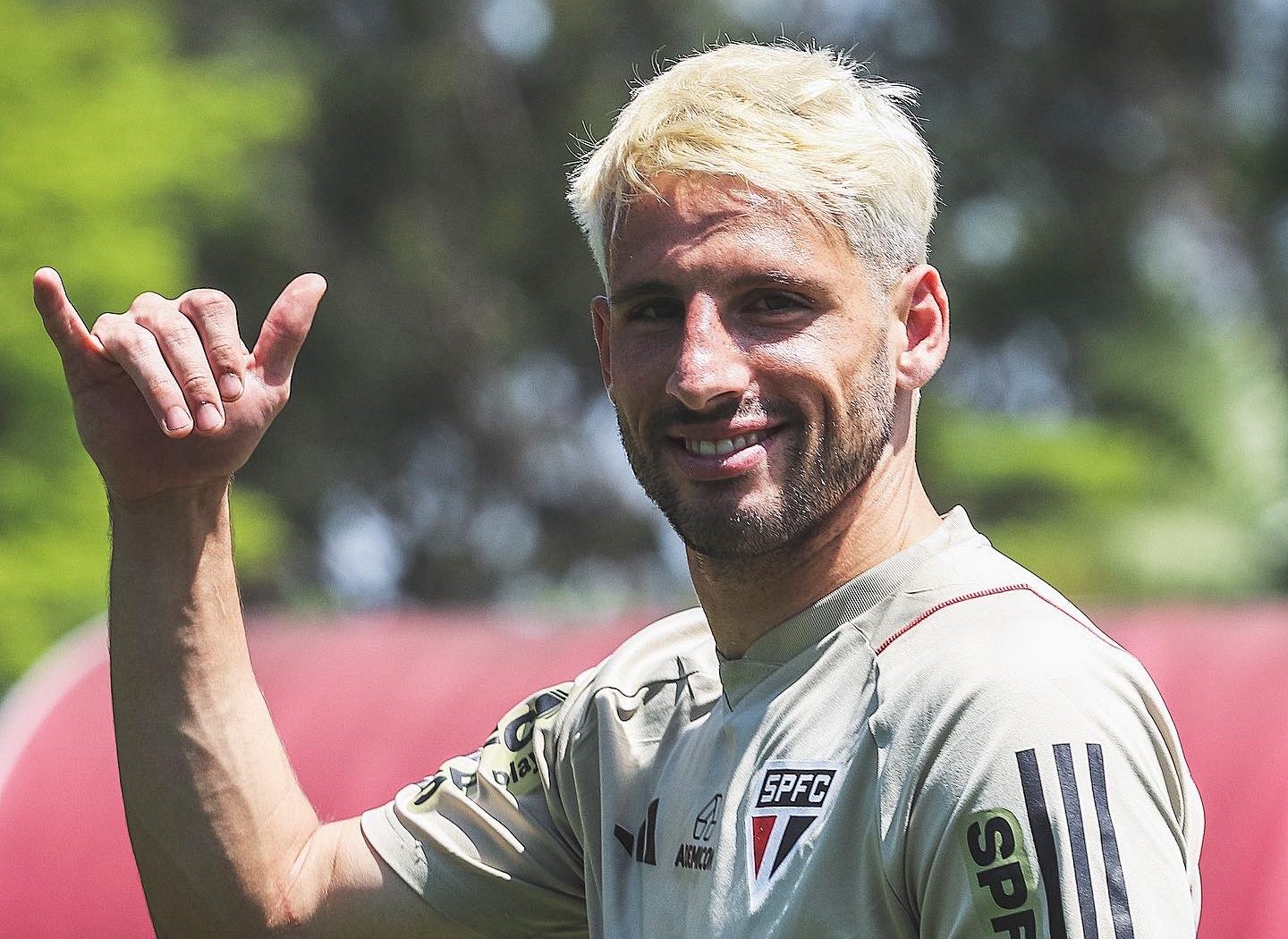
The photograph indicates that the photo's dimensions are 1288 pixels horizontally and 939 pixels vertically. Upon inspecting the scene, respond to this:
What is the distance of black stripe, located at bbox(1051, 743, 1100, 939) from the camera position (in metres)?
2.14

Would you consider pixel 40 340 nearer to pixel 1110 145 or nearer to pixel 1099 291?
pixel 1099 291

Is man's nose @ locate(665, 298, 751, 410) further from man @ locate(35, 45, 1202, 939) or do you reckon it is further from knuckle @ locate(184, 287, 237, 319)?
knuckle @ locate(184, 287, 237, 319)

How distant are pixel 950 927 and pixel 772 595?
699 mm

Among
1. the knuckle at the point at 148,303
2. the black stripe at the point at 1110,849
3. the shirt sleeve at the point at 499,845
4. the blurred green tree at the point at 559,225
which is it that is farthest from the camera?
the blurred green tree at the point at 559,225

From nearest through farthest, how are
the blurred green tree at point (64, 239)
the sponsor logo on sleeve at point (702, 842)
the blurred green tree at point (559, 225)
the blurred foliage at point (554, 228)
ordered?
the sponsor logo on sleeve at point (702, 842) → the blurred green tree at point (64, 239) → the blurred foliage at point (554, 228) → the blurred green tree at point (559, 225)

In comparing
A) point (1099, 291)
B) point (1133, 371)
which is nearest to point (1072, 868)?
point (1133, 371)

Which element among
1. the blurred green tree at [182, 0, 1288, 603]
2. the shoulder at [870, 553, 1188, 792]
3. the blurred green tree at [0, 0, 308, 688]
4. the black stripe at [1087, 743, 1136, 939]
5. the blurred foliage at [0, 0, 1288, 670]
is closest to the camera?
the black stripe at [1087, 743, 1136, 939]

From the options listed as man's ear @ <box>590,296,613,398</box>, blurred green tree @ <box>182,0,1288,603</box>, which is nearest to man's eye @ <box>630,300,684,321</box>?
man's ear @ <box>590,296,613,398</box>

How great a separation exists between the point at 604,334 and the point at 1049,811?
126 centimetres

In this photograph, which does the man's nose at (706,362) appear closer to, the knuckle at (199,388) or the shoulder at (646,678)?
the shoulder at (646,678)

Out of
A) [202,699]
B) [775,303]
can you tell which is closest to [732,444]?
[775,303]

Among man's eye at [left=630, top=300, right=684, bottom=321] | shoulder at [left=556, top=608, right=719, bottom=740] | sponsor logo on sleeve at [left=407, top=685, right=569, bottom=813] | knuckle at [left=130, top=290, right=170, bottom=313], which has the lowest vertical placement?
sponsor logo on sleeve at [left=407, top=685, right=569, bottom=813]

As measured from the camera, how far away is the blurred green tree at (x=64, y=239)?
13.9 m

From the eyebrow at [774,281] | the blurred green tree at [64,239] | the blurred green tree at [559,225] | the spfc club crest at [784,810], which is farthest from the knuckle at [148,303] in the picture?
the blurred green tree at [559,225]
